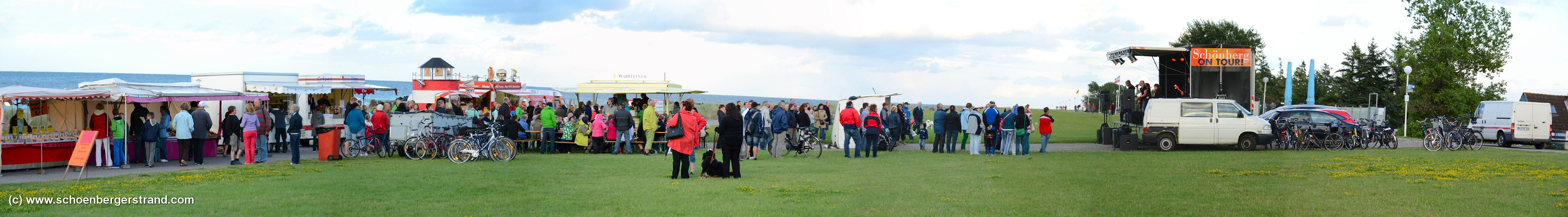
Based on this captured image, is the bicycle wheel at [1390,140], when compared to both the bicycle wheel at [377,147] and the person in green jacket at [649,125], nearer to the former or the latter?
the person in green jacket at [649,125]

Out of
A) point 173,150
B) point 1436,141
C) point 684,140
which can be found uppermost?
point 684,140

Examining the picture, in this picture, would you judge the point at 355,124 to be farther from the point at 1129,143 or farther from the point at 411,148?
the point at 1129,143

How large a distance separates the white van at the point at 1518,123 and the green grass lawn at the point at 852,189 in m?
6.75

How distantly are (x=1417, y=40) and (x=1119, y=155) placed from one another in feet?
80.0

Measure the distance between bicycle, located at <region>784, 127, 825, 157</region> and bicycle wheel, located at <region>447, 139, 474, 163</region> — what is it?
16.9ft

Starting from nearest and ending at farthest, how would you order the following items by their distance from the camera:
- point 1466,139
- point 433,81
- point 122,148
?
point 122,148, point 1466,139, point 433,81

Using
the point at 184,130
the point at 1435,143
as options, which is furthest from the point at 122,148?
→ the point at 1435,143

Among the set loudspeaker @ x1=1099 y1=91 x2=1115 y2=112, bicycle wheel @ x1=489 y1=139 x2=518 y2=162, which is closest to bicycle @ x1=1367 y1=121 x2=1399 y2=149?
loudspeaker @ x1=1099 y1=91 x2=1115 y2=112

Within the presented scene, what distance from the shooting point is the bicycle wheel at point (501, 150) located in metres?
13.4

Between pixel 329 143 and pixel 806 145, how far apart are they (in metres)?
7.57

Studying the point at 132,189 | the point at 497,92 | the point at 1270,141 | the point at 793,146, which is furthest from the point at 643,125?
the point at 497,92

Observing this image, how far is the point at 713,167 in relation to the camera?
10.3 metres

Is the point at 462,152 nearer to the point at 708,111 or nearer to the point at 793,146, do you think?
the point at 793,146

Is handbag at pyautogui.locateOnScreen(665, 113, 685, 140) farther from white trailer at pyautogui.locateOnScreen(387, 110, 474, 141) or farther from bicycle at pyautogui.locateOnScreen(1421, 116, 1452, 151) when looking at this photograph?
bicycle at pyautogui.locateOnScreen(1421, 116, 1452, 151)
